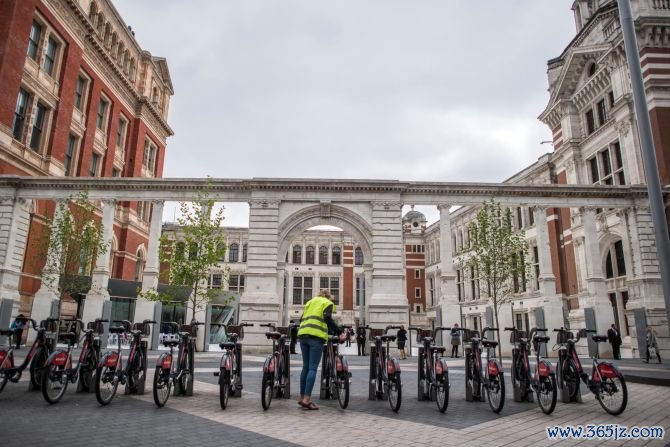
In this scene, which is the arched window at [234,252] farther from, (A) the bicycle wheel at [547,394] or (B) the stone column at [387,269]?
(A) the bicycle wheel at [547,394]

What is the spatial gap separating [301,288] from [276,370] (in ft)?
168

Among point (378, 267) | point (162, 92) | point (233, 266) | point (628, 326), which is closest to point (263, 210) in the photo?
point (378, 267)

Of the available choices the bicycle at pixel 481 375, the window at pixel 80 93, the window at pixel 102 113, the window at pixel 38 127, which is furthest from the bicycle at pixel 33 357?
the window at pixel 102 113

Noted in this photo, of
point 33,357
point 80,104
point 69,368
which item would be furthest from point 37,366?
point 80,104

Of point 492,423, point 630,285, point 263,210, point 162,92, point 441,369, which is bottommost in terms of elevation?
point 492,423

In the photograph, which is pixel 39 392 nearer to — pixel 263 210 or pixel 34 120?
pixel 263 210

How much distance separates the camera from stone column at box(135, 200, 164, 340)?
74.2ft

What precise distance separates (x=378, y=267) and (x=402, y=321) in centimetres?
305

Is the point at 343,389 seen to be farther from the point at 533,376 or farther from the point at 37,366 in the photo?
the point at 37,366

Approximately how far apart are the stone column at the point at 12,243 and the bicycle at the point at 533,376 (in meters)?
24.3

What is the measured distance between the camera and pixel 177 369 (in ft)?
28.1

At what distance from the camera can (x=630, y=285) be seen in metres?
24.5

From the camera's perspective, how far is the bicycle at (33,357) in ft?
26.8

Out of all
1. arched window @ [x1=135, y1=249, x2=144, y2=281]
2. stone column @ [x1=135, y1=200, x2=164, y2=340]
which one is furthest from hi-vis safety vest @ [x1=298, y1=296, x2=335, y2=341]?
arched window @ [x1=135, y1=249, x2=144, y2=281]
